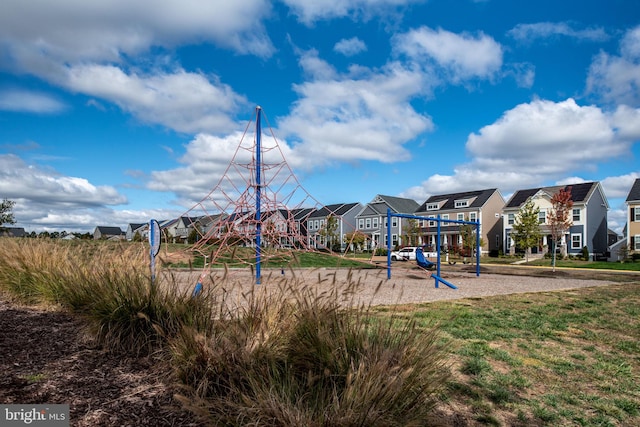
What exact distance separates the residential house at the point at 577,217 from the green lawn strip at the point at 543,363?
38.2 metres

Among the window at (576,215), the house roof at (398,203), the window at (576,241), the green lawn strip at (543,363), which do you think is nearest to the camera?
the green lawn strip at (543,363)

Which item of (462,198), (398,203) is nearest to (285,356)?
(462,198)

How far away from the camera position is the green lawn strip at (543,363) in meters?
3.88

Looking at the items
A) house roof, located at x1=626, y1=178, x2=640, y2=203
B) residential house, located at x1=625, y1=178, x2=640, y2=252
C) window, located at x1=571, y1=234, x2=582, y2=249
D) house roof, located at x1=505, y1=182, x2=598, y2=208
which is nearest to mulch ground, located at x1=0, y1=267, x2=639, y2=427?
residential house, located at x1=625, y1=178, x2=640, y2=252

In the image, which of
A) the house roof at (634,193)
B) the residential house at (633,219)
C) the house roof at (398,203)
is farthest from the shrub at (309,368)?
the house roof at (398,203)

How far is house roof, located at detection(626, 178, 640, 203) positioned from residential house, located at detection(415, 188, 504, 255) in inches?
584

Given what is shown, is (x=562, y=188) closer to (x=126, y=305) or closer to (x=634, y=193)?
(x=634, y=193)

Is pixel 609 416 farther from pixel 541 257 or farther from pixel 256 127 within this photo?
pixel 541 257

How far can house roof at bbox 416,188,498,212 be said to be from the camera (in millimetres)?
54691

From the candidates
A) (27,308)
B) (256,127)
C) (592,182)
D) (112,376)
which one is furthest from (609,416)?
(592,182)

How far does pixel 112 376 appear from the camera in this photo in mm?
3811

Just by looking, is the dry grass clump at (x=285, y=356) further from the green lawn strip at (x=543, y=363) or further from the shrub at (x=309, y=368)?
the green lawn strip at (x=543, y=363)

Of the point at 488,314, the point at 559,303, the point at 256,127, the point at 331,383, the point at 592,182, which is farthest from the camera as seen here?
the point at 592,182

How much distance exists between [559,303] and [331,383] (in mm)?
8696
